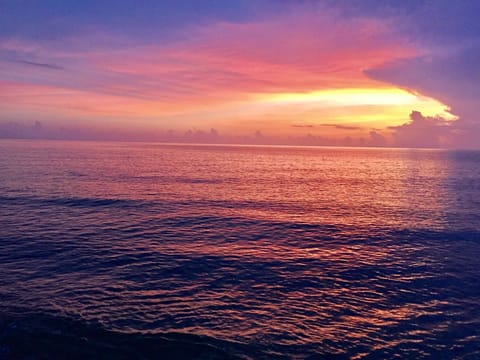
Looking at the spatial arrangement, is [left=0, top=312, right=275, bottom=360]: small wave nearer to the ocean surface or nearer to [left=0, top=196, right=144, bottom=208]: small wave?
the ocean surface

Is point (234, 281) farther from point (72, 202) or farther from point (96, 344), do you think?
point (72, 202)

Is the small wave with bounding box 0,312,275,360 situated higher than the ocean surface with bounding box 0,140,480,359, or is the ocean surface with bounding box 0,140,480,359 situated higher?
the ocean surface with bounding box 0,140,480,359

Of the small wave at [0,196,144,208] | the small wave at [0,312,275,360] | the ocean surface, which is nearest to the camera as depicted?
the small wave at [0,312,275,360]

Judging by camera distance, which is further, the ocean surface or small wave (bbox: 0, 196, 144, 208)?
small wave (bbox: 0, 196, 144, 208)

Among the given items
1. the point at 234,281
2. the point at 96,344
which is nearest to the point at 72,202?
the point at 234,281

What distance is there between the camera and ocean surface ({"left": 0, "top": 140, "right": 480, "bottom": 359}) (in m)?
22.2

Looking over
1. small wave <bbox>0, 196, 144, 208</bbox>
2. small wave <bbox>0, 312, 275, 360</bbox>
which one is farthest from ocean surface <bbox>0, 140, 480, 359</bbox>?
small wave <bbox>0, 196, 144, 208</bbox>

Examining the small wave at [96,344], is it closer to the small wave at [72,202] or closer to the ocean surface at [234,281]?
the ocean surface at [234,281]

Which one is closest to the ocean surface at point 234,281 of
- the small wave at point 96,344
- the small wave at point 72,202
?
the small wave at point 96,344

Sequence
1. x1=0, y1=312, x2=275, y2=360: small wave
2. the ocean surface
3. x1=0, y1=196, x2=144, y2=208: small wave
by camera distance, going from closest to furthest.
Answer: x1=0, y1=312, x2=275, y2=360: small wave, the ocean surface, x1=0, y1=196, x2=144, y2=208: small wave

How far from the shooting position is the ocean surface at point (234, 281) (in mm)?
22219

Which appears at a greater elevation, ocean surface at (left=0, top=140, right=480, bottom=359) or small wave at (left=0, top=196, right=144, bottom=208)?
small wave at (left=0, top=196, right=144, bottom=208)

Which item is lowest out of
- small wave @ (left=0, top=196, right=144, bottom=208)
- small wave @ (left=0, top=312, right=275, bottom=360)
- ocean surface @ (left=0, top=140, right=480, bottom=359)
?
small wave @ (left=0, top=312, right=275, bottom=360)

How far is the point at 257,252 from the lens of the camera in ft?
131
